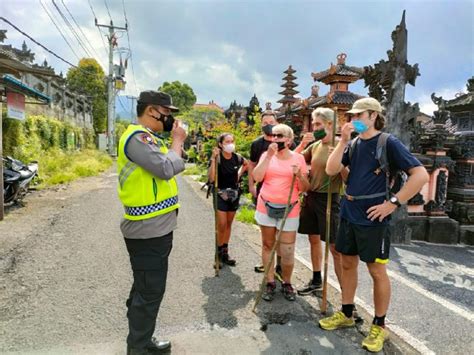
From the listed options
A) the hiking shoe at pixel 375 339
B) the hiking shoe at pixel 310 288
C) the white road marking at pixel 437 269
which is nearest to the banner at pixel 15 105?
the hiking shoe at pixel 310 288

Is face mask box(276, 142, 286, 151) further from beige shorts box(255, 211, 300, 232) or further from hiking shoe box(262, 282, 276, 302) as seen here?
hiking shoe box(262, 282, 276, 302)

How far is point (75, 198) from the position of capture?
30.6 feet

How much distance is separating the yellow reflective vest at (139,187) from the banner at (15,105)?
709 centimetres

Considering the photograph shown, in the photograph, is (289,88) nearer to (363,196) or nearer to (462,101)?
(462,101)

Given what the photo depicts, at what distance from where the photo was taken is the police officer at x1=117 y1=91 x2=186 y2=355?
2.27 metres

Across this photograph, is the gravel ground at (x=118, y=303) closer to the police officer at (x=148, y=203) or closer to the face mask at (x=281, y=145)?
the police officer at (x=148, y=203)

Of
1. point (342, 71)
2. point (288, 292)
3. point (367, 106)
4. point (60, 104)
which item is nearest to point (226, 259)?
point (288, 292)

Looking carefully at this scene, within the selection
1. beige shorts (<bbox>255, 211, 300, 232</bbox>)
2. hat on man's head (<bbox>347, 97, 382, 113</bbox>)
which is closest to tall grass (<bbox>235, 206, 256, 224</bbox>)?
beige shorts (<bbox>255, 211, 300, 232</bbox>)

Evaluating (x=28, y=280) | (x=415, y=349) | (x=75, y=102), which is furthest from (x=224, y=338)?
(x=75, y=102)

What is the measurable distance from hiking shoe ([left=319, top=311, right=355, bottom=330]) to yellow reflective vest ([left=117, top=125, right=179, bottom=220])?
1.87 metres

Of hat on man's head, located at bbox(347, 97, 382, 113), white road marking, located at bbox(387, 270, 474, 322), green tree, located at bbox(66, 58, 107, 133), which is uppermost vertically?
green tree, located at bbox(66, 58, 107, 133)

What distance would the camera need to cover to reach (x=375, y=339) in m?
2.74

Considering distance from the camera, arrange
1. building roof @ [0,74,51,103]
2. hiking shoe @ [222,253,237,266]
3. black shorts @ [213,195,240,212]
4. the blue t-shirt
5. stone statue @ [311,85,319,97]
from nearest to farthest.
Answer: the blue t-shirt, black shorts @ [213,195,240,212], hiking shoe @ [222,253,237,266], building roof @ [0,74,51,103], stone statue @ [311,85,319,97]

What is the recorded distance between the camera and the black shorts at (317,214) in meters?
3.55
